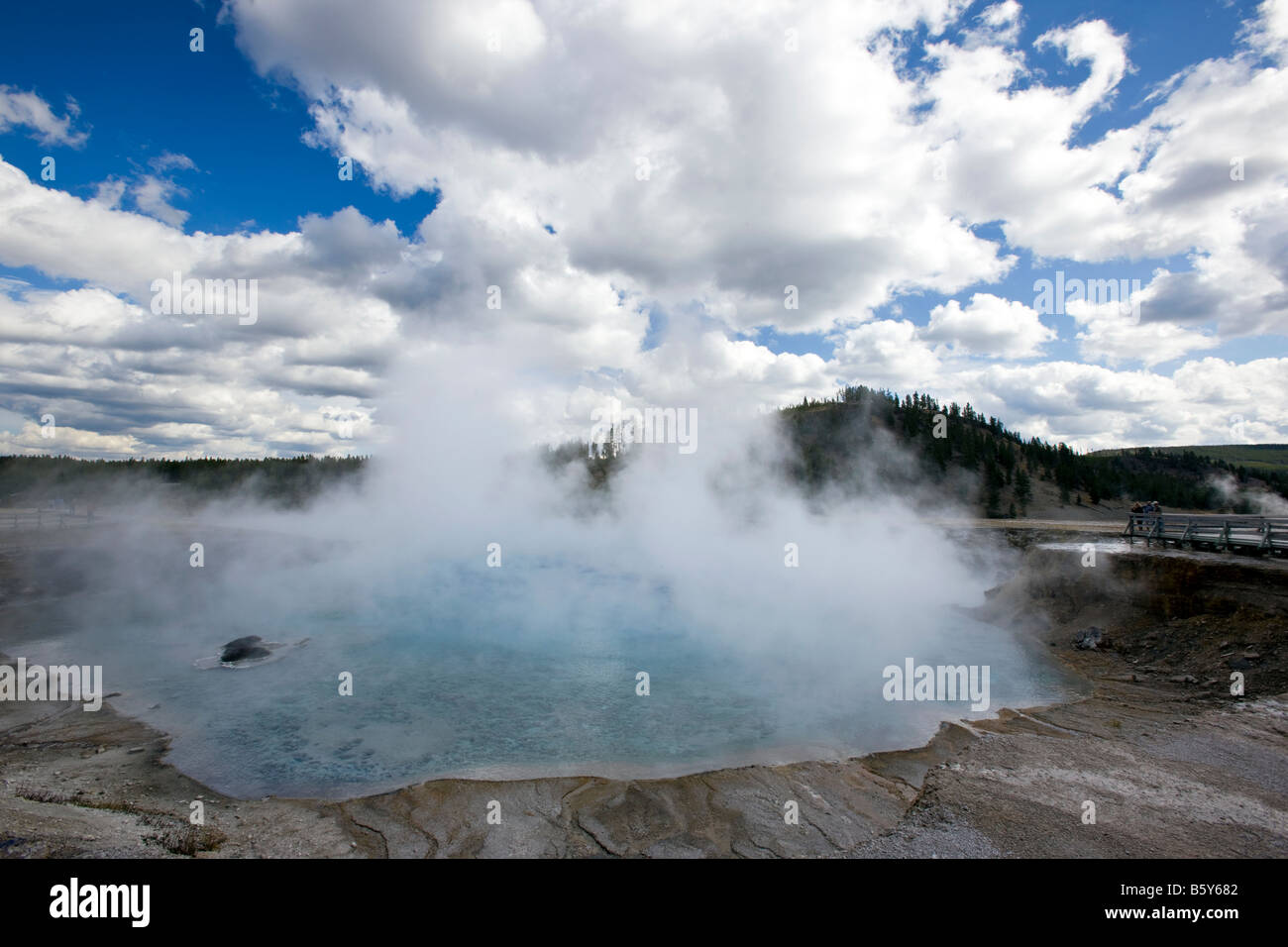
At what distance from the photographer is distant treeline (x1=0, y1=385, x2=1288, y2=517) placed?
199 ft

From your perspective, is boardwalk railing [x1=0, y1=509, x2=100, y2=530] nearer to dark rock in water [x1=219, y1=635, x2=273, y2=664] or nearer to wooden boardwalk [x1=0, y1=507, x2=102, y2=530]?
wooden boardwalk [x1=0, y1=507, x2=102, y2=530]

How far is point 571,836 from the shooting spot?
6.69 m

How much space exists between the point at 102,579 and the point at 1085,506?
271ft

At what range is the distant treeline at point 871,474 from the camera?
60719 mm

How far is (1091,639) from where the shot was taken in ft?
51.5

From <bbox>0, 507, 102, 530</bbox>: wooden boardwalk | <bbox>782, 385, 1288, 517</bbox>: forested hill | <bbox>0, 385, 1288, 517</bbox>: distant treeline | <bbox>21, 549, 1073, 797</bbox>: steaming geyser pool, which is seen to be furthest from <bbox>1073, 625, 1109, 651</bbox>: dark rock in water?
<bbox>0, 507, 102, 530</bbox>: wooden boardwalk

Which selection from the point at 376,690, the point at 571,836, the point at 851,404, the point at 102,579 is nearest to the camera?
the point at 571,836

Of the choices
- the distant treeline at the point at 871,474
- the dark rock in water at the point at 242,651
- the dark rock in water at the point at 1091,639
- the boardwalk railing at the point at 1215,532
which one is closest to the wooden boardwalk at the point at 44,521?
the distant treeline at the point at 871,474

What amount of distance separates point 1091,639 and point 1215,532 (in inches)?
245

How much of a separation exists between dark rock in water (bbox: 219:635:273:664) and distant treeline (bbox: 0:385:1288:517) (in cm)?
3267

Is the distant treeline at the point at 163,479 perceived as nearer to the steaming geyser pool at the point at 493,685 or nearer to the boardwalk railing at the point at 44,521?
the boardwalk railing at the point at 44,521

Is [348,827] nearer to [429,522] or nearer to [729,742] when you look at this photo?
[729,742]

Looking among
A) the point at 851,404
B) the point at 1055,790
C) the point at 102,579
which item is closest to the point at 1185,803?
the point at 1055,790

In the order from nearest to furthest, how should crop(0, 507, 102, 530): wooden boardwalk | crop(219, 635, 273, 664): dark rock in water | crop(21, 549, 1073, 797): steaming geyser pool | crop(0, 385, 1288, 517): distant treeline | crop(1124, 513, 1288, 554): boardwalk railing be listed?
crop(21, 549, 1073, 797): steaming geyser pool < crop(219, 635, 273, 664): dark rock in water < crop(1124, 513, 1288, 554): boardwalk railing < crop(0, 507, 102, 530): wooden boardwalk < crop(0, 385, 1288, 517): distant treeline
